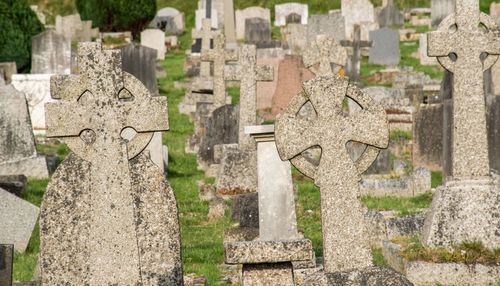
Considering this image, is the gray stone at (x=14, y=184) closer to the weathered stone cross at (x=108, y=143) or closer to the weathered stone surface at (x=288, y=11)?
the weathered stone cross at (x=108, y=143)

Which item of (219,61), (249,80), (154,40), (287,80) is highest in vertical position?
(154,40)

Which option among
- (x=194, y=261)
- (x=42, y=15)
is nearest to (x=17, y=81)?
(x=194, y=261)

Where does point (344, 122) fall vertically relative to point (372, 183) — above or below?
above

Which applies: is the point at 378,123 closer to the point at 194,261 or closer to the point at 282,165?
the point at 282,165

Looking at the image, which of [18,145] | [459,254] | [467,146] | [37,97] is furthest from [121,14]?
[459,254]

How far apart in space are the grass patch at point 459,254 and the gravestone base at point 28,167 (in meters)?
7.49

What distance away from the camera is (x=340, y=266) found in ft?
33.7

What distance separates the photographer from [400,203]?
55.5ft

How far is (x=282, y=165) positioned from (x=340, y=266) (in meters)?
1.91

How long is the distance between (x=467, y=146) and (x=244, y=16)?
107 ft

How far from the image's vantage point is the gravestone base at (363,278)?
8.25m

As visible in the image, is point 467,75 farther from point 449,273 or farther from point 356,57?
point 356,57

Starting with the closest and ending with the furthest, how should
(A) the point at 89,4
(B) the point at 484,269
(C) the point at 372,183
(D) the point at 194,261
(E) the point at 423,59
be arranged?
(B) the point at 484,269
(D) the point at 194,261
(C) the point at 372,183
(E) the point at 423,59
(A) the point at 89,4

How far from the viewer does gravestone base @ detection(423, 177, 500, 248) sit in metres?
12.4
